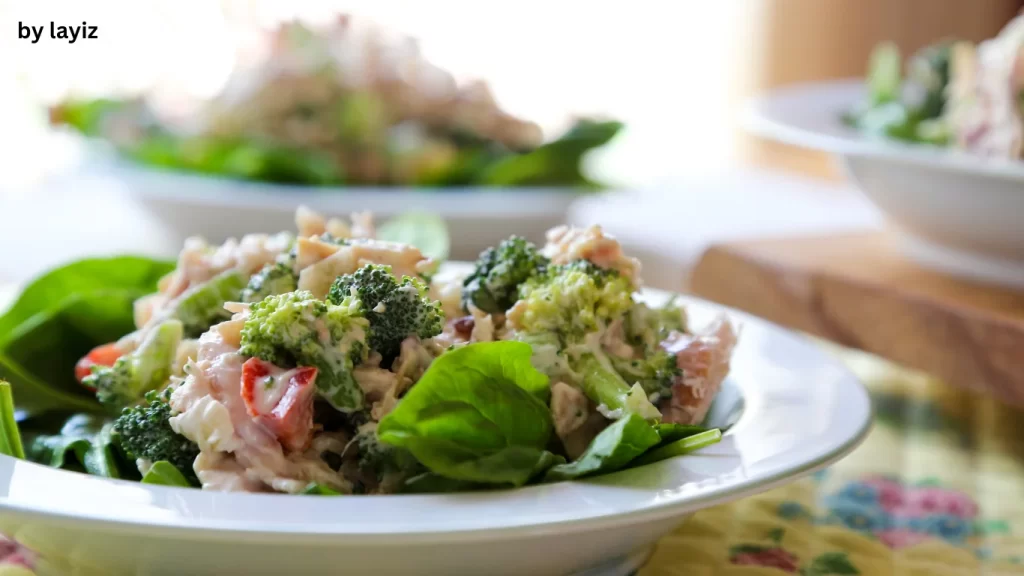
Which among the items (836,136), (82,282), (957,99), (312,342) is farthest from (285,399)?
(957,99)

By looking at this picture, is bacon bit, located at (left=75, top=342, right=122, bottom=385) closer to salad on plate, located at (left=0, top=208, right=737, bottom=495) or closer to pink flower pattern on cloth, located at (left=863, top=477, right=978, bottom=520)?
salad on plate, located at (left=0, top=208, right=737, bottom=495)

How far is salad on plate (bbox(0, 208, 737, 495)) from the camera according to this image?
3.36ft

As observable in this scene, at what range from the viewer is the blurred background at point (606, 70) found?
3.20 metres

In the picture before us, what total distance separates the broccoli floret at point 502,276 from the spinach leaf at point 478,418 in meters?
0.18

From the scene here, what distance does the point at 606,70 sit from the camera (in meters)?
7.25

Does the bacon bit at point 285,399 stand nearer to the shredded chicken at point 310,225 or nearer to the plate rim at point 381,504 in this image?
the plate rim at point 381,504

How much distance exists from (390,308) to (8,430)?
41 centimetres

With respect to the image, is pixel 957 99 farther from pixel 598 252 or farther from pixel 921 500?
pixel 598 252

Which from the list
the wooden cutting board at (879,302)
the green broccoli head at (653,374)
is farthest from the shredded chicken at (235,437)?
the wooden cutting board at (879,302)

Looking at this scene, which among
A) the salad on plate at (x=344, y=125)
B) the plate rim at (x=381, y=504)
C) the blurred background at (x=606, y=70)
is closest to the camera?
the plate rim at (x=381, y=504)

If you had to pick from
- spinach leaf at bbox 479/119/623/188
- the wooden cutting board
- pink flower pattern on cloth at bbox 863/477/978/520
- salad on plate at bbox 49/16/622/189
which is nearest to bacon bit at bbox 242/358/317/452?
pink flower pattern on cloth at bbox 863/477/978/520

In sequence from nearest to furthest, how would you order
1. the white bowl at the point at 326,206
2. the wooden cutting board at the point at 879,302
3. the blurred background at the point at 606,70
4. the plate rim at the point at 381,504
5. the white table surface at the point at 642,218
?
the plate rim at the point at 381,504, the wooden cutting board at the point at 879,302, the white bowl at the point at 326,206, the white table surface at the point at 642,218, the blurred background at the point at 606,70

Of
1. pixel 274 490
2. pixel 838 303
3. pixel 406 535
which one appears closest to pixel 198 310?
pixel 274 490

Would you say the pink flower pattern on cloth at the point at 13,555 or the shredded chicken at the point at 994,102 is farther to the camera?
the shredded chicken at the point at 994,102
